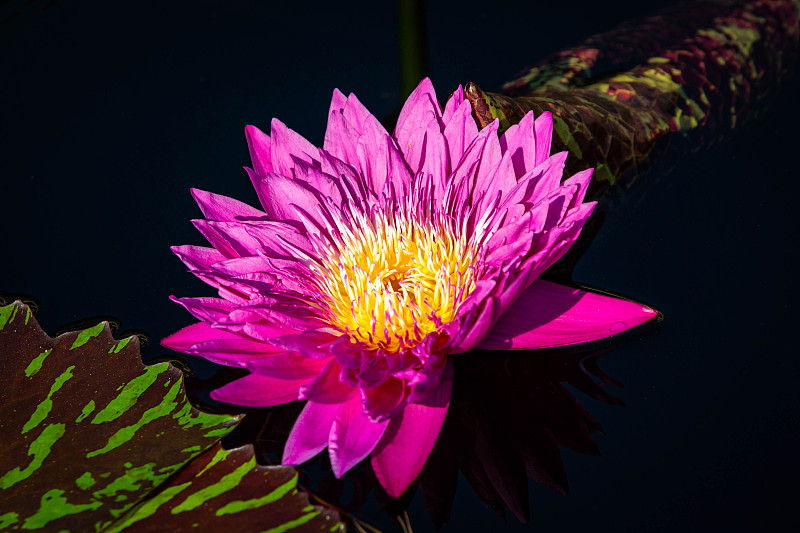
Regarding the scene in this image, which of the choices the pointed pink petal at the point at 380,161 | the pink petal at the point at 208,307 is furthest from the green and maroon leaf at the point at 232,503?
the pointed pink petal at the point at 380,161

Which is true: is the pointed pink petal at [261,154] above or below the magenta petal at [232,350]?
above

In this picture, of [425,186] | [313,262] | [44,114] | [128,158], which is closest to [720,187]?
[425,186]

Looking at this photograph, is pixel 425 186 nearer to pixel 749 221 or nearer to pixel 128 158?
pixel 749 221

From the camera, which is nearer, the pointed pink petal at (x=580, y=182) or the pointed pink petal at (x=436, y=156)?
the pointed pink petal at (x=580, y=182)

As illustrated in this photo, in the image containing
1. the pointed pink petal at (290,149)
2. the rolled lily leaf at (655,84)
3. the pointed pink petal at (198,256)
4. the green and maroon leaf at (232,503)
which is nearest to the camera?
the green and maroon leaf at (232,503)

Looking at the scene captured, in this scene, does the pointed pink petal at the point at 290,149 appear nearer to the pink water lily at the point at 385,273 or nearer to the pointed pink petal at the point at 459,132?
the pink water lily at the point at 385,273

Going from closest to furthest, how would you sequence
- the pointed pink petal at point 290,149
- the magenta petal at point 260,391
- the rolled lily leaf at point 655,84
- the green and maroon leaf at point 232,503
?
→ the green and maroon leaf at point 232,503 → the magenta petal at point 260,391 → the pointed pink petal at point 290,149 → the rolled lily leaf at point 655,84
